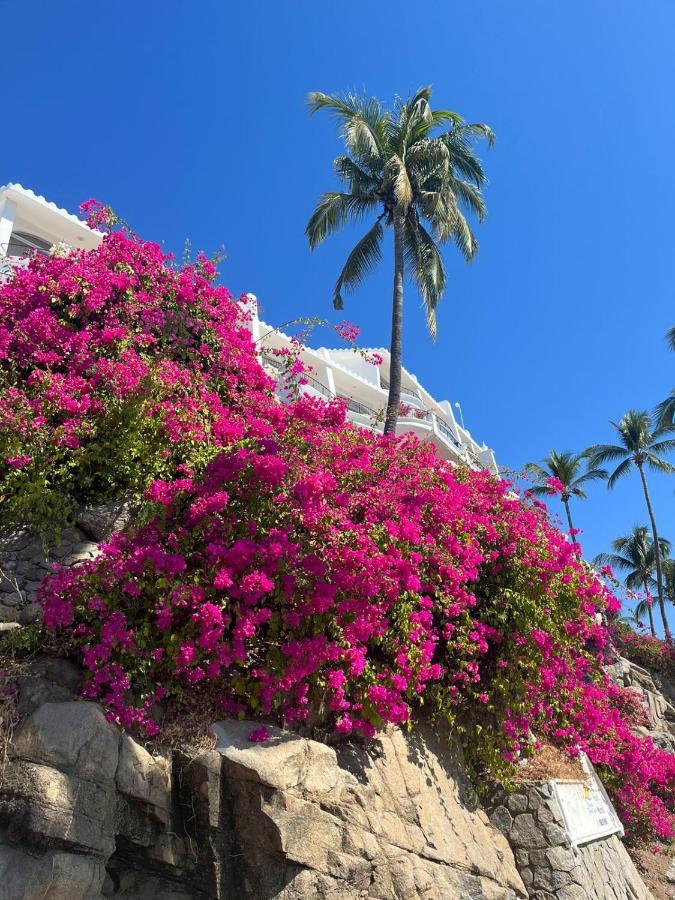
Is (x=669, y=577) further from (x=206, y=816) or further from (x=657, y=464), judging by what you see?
(x=206, y=816)

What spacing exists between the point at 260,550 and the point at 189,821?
2288mm

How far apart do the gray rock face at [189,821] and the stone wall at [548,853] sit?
1776mm

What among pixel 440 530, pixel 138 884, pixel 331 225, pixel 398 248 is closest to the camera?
pixel 138 884

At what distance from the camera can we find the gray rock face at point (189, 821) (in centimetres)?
382

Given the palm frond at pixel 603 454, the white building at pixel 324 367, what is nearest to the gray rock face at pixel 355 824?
the white building at pixel 324 367

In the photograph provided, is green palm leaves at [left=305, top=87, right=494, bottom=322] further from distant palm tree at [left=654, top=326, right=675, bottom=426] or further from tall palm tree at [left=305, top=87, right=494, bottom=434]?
distant palm tree at [left=654, top=326, right=675, bottom=426]

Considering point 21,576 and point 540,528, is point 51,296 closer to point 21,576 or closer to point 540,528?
point 21,576

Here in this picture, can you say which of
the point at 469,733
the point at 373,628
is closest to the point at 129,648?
the point at 373,628

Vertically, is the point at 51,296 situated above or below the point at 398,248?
below

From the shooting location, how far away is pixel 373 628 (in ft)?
19.2

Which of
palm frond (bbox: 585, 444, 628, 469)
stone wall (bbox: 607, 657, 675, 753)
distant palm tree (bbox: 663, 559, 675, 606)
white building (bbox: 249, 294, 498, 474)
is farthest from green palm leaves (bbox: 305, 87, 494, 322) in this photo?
distant palm tree (bbox: 663, 559, 675, 606)

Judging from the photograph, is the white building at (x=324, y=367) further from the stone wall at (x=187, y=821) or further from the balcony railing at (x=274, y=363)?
the stone wall at (x=187, y=821)

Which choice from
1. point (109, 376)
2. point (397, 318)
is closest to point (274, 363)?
point (397, 318)

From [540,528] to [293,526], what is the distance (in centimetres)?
465
